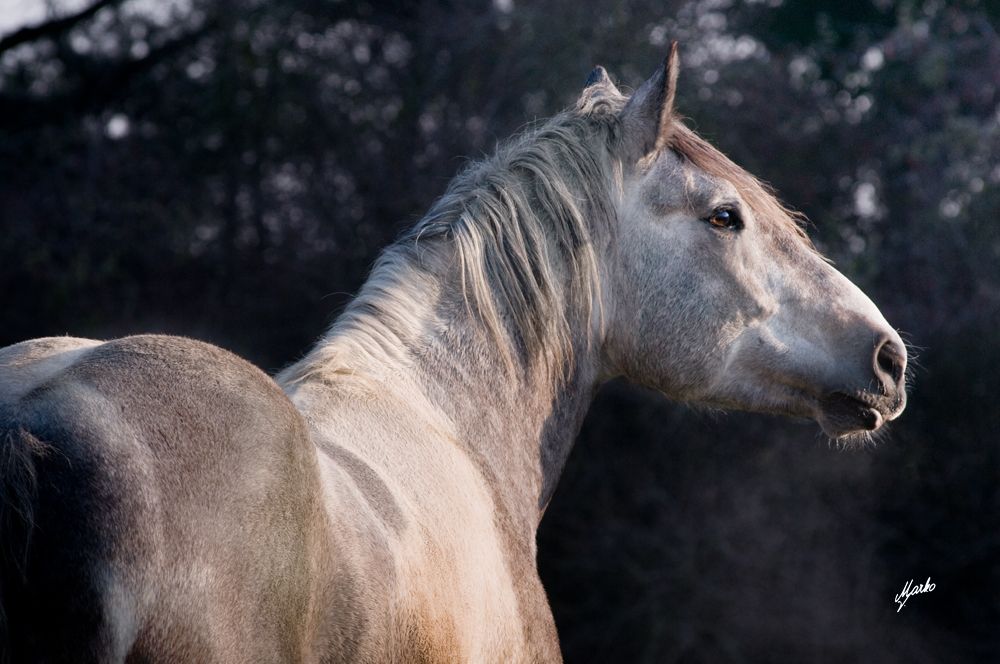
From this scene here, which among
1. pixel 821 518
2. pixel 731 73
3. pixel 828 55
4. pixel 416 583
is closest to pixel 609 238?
pixel 416 583

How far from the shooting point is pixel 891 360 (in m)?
2.32

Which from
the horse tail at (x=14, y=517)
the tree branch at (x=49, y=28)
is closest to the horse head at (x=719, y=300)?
the horse tail at (x=14, y=517)

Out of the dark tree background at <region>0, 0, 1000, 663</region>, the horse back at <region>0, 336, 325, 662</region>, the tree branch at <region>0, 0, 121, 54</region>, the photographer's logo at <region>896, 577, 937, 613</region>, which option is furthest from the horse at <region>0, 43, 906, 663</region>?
the tree branch at <region>0, 0, 121, 54</region>

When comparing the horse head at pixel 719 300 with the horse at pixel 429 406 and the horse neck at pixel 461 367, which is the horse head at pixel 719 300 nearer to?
the horse at pixel 429 406

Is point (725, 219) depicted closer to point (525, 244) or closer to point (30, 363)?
point (525, 244)

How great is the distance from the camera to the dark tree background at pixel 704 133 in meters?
5.70

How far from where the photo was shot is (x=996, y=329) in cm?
563

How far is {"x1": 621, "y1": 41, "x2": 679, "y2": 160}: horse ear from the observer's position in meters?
2.19

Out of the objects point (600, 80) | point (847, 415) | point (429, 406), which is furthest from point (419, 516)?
point (600, 80)

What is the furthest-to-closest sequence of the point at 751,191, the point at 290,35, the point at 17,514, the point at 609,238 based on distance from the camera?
the point at 290,35, the point at 751,191, the point at 609,238, the point at 17,514

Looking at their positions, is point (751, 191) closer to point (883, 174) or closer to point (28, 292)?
point (883, 174)

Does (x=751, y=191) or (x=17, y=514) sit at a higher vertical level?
(x=17, y=514)

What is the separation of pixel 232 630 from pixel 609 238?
4.69ft

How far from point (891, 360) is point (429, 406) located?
4.51 ft
